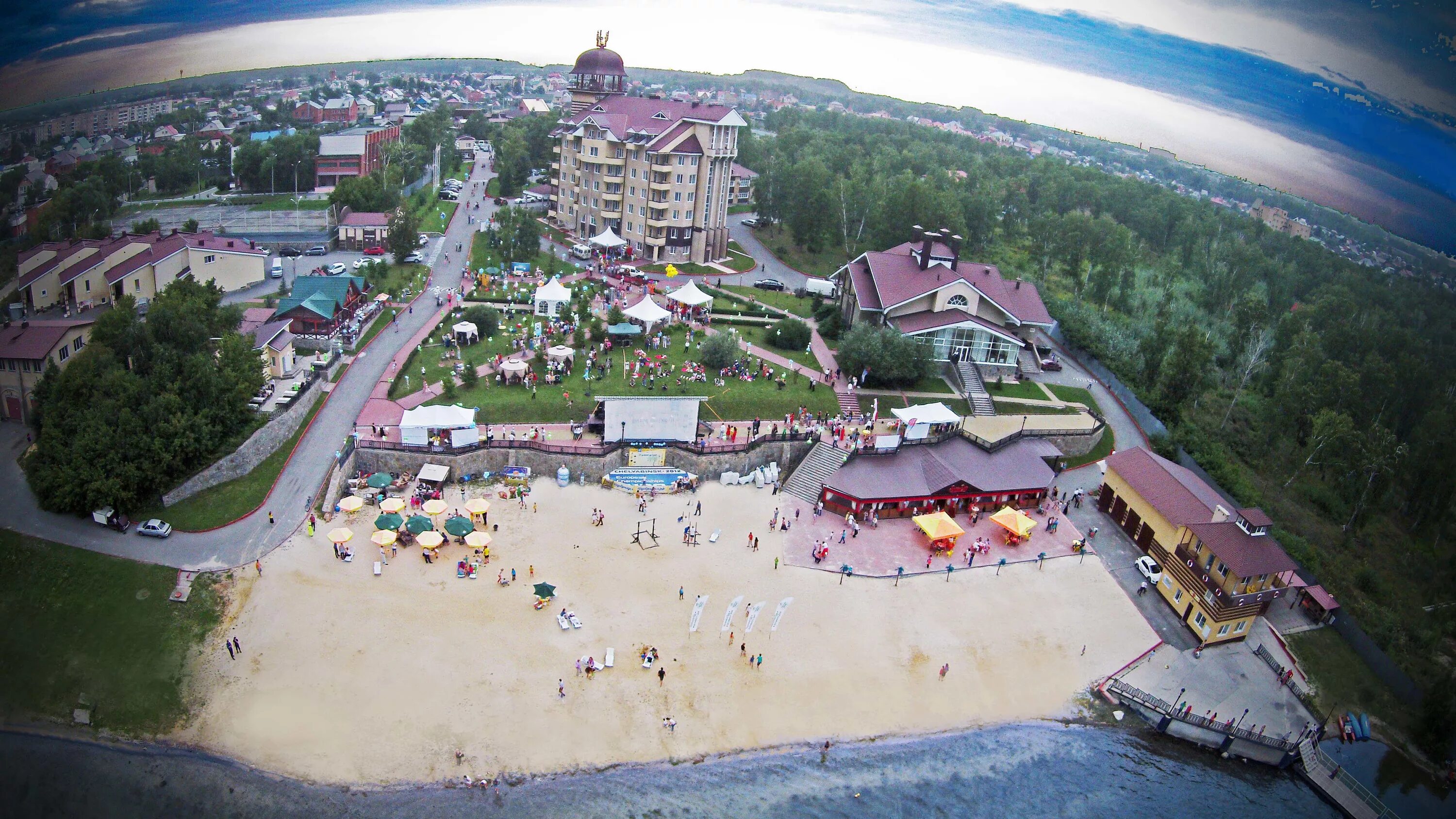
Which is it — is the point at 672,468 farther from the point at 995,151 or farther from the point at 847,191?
the point at 995,151

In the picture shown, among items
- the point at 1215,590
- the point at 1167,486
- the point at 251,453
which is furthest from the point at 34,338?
the point at 1167,486

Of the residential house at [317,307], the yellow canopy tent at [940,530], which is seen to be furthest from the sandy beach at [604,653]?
the residential house at [317,307]

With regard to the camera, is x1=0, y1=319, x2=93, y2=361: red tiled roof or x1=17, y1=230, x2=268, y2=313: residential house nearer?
→ x1=17, y1=230, x2=268, y2=313: residential house

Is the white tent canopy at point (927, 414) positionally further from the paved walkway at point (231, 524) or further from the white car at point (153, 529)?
the white car at point (153, 529)

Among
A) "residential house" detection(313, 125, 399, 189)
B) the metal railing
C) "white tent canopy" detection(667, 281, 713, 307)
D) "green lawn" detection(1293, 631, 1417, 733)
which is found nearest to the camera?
the metal railing

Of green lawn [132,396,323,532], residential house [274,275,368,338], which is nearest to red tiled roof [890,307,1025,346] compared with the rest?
residential house [274,275,368,338]

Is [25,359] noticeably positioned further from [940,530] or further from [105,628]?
[940,530]

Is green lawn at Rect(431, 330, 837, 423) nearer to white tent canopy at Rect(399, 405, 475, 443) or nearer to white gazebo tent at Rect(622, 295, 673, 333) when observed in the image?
white tent canopy at Rect(399, 405, 475, 443)
